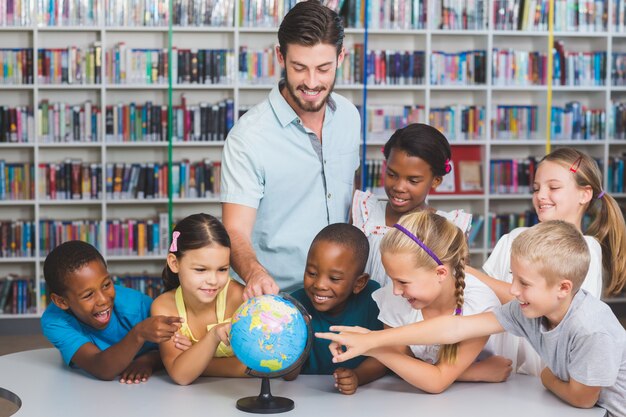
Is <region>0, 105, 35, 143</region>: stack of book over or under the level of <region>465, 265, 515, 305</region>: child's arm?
over

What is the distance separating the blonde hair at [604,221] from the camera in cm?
306

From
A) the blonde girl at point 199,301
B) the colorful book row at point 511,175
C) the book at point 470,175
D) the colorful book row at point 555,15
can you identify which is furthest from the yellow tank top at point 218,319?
the colorful book row at point 555,15

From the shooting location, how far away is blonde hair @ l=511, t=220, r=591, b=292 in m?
2.30

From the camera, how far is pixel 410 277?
251 cm

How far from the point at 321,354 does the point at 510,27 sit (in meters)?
4.44

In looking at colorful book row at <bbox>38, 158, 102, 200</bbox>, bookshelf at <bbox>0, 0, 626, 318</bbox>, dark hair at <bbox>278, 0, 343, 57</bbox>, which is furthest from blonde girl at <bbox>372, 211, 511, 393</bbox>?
colorful book row at <bbox>38, 158, 102, 200</bbox>

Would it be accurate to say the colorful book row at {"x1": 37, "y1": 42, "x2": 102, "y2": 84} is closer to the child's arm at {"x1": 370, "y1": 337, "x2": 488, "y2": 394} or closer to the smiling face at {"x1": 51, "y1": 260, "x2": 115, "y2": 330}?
the smiling face at {"x1": 51, "y1": 260, "x2": 115, "y2": 330}

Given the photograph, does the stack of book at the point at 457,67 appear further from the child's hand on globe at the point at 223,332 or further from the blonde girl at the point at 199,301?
the child's hand on globe at the point at 223,332

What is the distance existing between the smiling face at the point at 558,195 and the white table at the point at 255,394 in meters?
0.61

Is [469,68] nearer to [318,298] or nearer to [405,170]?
[405,170]

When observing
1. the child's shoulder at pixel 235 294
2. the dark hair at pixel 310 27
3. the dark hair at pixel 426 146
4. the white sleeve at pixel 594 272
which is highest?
the dark hair at pixel 310 27

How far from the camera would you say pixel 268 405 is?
2.38 m

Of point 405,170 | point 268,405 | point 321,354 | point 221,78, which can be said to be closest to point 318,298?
point 321,354

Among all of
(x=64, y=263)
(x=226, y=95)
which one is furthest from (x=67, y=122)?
(x=64, y=263)
